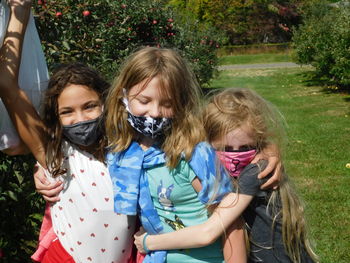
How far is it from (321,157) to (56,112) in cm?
585

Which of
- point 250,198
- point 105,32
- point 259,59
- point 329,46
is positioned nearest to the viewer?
point 250,198

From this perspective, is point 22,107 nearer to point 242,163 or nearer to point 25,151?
point 25,151

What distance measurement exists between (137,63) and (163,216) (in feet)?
1.77

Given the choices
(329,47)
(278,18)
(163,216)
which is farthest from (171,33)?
(278,18)

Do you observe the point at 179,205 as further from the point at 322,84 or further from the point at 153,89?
the point at 322,84

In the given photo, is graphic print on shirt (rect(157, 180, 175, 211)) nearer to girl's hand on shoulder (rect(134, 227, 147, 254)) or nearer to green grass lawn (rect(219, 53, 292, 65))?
girl's hand on shoulder (rect(134, 227, 147, 254))

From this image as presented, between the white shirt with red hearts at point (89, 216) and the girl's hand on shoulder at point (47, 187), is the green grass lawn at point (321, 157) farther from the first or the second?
the girl's hand on shoulder at point (47, 187)

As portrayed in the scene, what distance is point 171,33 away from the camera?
9047 millimetres

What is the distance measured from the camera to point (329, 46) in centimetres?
1421

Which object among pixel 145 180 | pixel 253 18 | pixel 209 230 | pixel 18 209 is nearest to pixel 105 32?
pixel 18 209

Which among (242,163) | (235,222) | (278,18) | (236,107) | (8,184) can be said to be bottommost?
(278,18)

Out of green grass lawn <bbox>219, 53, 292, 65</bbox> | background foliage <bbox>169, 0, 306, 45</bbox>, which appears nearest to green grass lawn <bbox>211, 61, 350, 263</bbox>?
green grass lawn <bbox>219, 53, 292, 65</bbox>

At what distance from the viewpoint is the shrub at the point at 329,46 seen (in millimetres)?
11508

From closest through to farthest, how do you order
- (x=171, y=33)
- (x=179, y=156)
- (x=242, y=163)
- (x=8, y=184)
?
(x=179, y=156) < (x=242, y=163) < (x=8, y=184) < (x=171, y=33)
